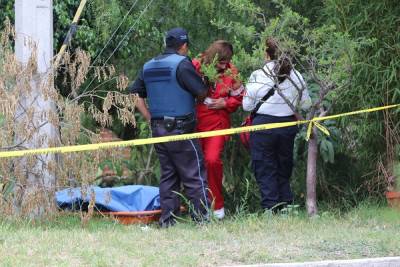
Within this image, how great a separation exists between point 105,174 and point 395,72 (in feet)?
11.3

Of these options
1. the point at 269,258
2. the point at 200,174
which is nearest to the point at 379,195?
the point at 200,174

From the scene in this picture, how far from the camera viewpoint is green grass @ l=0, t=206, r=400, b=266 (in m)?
6.69

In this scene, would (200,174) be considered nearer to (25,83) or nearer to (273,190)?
(273,190)

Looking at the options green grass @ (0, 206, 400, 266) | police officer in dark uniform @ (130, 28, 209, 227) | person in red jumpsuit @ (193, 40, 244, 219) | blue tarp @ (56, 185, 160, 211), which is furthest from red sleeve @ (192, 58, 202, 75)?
green grass @ (0, 206, 400, 266)

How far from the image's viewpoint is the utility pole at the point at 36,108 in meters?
8.32

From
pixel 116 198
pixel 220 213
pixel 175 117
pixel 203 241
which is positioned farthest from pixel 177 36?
pixel 203 241

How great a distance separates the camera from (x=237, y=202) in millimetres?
10359

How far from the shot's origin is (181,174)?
877cm

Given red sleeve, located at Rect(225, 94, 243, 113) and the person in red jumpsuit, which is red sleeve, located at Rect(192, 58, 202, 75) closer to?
the person in red jumpsuit

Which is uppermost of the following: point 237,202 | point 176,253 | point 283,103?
point 283,103

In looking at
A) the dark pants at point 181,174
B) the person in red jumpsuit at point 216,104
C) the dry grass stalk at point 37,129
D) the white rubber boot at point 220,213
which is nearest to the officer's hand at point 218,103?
the person in red jumpsuit at point 216,104

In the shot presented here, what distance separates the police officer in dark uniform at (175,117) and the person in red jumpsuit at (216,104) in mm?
310

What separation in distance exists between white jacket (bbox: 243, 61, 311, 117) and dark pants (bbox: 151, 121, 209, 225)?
0.69 m

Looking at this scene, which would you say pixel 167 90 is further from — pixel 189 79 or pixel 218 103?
pixel 218 103
